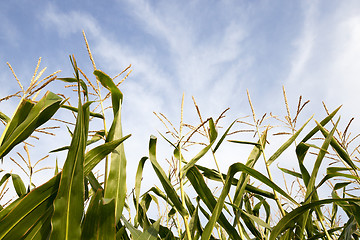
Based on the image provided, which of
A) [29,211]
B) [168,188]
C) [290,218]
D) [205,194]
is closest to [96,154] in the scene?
[29,211]

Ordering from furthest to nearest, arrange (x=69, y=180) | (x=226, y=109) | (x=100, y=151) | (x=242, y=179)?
(x=226, y=109) < (x=242, y=179) < (x=100, y=151) < (x=69, y=180)

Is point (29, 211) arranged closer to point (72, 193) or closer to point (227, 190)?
point (72, 193)

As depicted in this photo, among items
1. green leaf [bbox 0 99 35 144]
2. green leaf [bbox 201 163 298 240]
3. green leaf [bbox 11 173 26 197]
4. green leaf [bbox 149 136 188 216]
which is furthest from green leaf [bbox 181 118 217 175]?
green leaf [bbox 11 173 26 197]

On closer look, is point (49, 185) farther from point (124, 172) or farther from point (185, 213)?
point (185, 213)

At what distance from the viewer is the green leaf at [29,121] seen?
0.86 m

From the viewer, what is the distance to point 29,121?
90cm

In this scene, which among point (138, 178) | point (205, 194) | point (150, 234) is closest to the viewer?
point (150, 234)

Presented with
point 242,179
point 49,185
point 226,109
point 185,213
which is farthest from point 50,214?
point 226,109

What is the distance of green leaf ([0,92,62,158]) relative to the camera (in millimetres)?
862

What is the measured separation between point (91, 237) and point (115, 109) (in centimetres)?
44

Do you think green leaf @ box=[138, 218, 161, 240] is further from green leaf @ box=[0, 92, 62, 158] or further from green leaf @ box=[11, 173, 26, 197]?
green leaf @ box=[11, 173, 26, 197]

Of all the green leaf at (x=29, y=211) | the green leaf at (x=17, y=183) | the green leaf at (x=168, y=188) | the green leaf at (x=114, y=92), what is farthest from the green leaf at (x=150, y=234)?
the green leaf at (x=17, y=183)

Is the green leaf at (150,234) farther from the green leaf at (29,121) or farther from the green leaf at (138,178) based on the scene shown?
the green leaf at (29,121)

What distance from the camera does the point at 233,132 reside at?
59.9 inches
